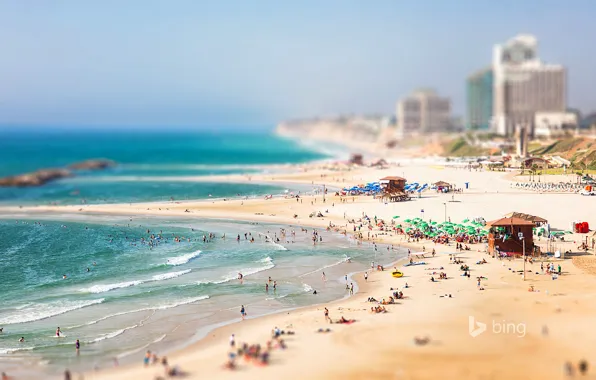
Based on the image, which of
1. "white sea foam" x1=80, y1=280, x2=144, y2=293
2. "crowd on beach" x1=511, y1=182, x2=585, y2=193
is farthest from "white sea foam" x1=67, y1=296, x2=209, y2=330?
"crowd on beach" x1=511, y1=182, x2=585, y2=193

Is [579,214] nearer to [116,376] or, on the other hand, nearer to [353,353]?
[353,353]

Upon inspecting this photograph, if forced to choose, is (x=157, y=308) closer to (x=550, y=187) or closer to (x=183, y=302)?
(x=183, y=302)

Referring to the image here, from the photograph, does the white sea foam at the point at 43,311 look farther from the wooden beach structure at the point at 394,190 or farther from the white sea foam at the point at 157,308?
the wooden beach structure at the point at 394,190

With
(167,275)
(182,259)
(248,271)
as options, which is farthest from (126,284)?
(248,271)

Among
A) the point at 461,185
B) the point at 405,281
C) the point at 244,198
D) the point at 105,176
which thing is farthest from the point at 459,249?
the point at 105,176

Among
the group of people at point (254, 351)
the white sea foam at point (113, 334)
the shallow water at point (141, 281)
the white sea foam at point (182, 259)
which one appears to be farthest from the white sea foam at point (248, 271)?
the group of people at point (254, 351)

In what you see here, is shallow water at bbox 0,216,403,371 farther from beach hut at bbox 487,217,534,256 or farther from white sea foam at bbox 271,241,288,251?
beach hut at bbox 487,217,534,256
